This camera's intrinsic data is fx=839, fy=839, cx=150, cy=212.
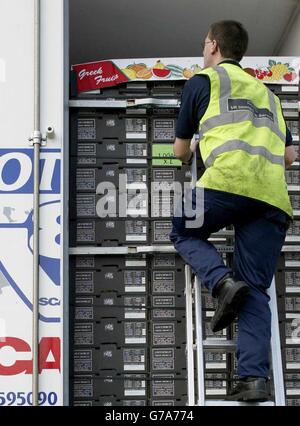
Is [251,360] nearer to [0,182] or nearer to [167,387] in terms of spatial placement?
[167,387]

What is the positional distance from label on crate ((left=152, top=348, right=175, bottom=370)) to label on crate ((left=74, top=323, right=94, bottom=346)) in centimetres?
32

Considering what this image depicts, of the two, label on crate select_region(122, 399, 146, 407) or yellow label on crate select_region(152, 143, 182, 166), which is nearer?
label on crate select_region(122, 399, 146, 407)

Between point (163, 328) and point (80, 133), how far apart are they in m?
1.09

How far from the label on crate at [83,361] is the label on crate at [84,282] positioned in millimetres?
303

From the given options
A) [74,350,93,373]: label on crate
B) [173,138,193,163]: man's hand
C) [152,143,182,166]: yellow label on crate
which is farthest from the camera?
[152,143,182,166]: yellow label on crate

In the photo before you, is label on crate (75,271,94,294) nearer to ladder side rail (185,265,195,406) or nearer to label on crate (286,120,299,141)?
ladder side rail (185,265,195,406)

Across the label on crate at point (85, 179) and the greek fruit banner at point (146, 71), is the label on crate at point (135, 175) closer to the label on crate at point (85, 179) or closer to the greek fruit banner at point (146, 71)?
the label on crate at point (85, 179)

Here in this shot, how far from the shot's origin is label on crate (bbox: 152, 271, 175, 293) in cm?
419

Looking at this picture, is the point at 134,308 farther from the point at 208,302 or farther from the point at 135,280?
the point at 208,302

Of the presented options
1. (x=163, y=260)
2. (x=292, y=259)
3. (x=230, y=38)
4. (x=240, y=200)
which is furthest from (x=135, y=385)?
(x=230, y=38)

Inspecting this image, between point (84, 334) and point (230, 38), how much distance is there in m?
1.59

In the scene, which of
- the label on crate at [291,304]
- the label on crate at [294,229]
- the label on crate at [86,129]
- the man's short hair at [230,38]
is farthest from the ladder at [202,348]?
the man's short hair at [230,38]

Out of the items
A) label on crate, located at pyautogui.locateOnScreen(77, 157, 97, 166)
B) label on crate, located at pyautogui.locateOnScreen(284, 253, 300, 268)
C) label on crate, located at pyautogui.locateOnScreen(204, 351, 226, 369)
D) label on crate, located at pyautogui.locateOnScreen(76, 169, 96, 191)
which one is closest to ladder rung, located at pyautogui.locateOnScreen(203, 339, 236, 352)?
label on crate, located at pyautogui.locateOnScreen(204, 351, 226, 369)

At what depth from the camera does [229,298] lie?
3.45 meters
